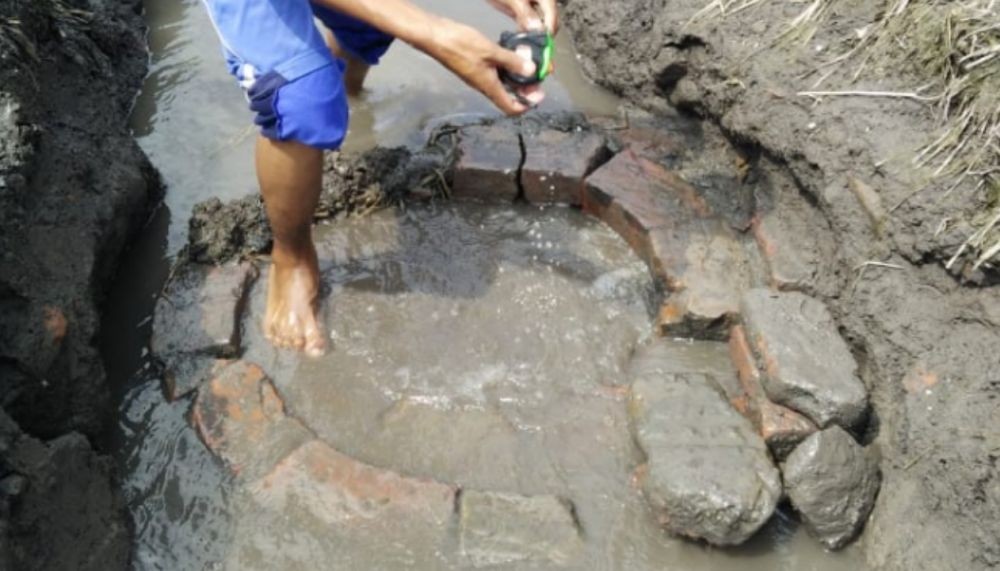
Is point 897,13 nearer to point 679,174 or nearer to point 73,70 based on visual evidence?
point 679,174

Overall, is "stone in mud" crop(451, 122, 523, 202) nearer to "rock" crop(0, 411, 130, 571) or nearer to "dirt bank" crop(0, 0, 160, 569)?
"dirt bank" crop(0, 0, 160, 569)

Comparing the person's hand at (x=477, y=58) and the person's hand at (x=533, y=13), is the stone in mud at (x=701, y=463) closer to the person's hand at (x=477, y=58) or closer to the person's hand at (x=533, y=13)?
the person's hand at (x=477, y=58)

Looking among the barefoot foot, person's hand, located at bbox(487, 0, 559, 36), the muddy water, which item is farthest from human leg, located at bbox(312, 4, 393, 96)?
the barefoot foot

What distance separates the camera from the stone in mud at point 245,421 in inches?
105

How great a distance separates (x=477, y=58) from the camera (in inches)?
95.7

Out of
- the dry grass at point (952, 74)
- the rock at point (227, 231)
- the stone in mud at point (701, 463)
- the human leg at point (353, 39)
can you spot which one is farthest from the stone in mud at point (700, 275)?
the rock at point (227, 231)

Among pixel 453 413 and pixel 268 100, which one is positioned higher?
pixel 268 100

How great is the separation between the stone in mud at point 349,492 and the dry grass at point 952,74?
Result: 165cm

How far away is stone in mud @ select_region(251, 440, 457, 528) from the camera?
8.27 ft

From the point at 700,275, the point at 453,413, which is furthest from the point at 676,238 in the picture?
the point at 453,413

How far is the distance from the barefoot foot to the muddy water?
54 millimetres

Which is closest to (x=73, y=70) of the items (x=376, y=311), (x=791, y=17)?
(x=376, y=311)

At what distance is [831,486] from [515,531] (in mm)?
895

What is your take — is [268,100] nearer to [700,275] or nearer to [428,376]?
[428,376]
